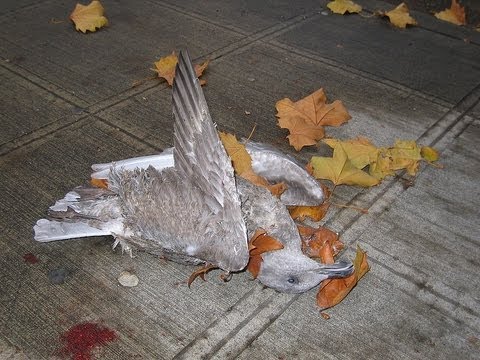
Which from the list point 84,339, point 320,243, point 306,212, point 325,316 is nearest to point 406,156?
point 306,212

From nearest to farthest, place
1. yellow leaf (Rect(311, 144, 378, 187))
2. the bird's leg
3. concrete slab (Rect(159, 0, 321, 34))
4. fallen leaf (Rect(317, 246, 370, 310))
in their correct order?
1. the bird's leg
2. fallen leaf (Rect(317, 246, 370, 310))
3. yellow leaf (Rect(311, 144, 378, 187))
4. concrete slab (Rect(159, 0, 321, 34))

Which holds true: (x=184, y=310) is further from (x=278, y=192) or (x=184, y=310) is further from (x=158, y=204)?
(x=278, y=192)

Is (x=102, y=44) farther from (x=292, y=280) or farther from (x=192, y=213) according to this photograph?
(x=292, y=280)

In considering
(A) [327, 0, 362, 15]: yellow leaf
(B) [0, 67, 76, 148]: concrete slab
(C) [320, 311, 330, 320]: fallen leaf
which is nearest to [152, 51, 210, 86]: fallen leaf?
(B) [0, 67, 76, 148]: concrete slab

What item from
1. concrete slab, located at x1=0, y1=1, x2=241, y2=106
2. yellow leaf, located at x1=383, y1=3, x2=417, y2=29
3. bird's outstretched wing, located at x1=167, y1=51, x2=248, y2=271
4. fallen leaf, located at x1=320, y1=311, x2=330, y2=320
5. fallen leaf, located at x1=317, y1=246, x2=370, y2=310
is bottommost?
fallen leaf, located at x1=320, y1=311, x2=330, y2=320

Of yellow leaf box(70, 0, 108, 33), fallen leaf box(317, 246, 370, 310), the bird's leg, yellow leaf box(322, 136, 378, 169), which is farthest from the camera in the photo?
yellow leaf box(70, 0, 108, 33)

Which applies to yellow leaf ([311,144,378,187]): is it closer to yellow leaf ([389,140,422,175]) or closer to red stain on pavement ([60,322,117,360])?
yellow leaf ([389,140,422,175])

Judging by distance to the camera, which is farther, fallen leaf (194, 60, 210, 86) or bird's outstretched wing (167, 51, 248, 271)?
fallen leaf (194, 60, 210, 86)
